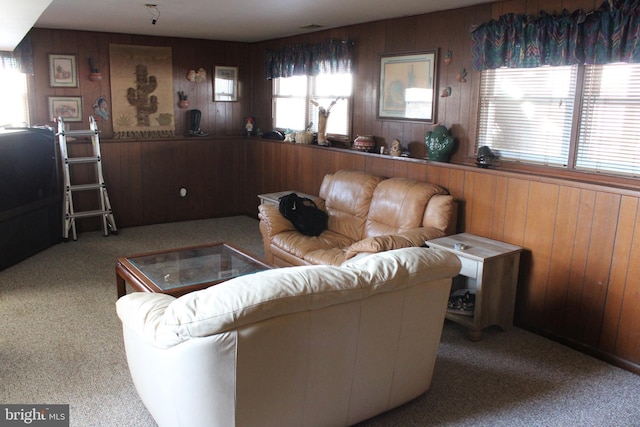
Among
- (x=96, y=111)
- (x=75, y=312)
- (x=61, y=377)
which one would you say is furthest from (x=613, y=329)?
(x=96, y=111)

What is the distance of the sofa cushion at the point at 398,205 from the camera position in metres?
4.07

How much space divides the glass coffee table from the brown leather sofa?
0.49m

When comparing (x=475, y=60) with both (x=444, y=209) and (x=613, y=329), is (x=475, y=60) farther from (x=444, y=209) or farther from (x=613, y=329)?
(x=613, y=329)

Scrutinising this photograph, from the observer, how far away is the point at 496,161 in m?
4.19

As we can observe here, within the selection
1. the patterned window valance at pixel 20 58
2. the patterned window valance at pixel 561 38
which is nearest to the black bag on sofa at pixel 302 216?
the patterned window valance at pixel 561 38

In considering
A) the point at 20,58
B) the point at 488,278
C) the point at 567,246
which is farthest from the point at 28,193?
the point at 567,246

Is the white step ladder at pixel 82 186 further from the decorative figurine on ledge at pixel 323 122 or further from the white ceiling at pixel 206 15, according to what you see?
the decorative figurine on ledge at pixel 323 122

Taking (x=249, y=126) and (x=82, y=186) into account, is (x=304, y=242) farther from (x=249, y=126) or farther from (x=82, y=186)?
(x=249, y=126)

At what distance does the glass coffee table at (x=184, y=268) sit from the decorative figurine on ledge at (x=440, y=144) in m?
1.74

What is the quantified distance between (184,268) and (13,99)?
138 inches

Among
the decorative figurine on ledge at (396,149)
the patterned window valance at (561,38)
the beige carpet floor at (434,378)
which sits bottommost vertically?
the beige carpet floor at (434,378)

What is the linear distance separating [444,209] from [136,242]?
3432mm

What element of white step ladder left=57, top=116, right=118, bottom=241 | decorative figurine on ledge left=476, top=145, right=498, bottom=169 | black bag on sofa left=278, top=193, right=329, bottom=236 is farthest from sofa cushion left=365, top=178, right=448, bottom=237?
white step ladder left=57, top=116, right=118, bottom=241

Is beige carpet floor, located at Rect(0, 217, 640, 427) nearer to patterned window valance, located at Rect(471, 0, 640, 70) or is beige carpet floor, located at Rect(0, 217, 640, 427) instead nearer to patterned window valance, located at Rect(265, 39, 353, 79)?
patterned window valance, located at Rect(471, 0, 640, 70)
